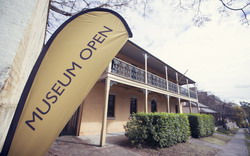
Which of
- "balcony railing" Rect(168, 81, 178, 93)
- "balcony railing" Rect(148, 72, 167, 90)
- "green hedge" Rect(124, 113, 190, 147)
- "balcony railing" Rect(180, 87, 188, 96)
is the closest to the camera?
"green hedge" Rect(124, 113, 190, 147)

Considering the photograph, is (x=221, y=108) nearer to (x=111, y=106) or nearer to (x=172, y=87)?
(x=172, y=87)

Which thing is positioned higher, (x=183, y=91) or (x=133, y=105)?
(x=183, y=91)

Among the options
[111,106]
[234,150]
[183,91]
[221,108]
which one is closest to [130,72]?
[111,106]

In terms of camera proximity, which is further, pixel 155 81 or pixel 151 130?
pixel 155 81

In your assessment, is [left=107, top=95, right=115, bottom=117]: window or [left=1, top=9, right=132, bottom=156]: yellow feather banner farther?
[left=107, top=95, right=115, bottom=117]: window

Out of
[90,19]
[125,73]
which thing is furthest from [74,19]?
[125,73]

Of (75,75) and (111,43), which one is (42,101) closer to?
(75,75)

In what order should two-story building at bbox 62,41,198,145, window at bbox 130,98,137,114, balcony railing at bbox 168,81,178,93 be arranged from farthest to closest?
1. balcony railing at bbox 168,81,178,93
2. window at bbox 130,98,137,114
3. two-story building at bbox 62,41,198,145

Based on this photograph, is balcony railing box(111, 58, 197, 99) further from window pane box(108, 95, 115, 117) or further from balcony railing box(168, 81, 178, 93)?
window pane box(108, 95, 115, 117)

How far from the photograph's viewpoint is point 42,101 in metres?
1.05

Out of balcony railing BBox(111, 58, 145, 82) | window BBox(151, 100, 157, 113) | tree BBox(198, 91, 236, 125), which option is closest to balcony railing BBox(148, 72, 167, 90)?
balcony railing BBox(111, 58, 145, 82)

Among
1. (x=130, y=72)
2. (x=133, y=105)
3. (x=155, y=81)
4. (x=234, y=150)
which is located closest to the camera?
(x=234, y=150)

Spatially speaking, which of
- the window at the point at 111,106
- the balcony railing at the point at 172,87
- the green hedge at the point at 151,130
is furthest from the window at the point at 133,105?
the green hedge at the point at 151,130

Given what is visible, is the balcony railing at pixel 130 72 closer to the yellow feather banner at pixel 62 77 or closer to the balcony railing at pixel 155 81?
the balcony railing at pixel 155 81
